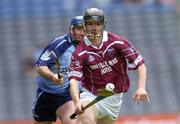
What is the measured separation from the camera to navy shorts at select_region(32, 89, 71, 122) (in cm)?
959

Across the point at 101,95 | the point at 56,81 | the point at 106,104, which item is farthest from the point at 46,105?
the point at 101,95

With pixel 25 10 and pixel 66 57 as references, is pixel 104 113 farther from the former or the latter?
pixel 25 10

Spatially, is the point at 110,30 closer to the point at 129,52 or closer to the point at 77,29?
the point at 77,29

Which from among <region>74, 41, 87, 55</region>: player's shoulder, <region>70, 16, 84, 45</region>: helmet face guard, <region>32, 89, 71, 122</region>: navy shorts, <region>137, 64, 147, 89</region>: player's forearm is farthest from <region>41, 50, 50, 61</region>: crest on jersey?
<region>137, 64, 147, 89</region>: player's forearm

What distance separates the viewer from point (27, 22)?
55.2 ft

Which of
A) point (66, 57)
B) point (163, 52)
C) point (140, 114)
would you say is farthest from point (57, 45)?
point (163, 52)

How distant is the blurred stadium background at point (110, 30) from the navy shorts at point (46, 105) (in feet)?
16.8

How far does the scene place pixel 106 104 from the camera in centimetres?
855

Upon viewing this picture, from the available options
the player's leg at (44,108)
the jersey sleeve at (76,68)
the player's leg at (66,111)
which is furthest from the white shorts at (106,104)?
the player's leg at (44,108)

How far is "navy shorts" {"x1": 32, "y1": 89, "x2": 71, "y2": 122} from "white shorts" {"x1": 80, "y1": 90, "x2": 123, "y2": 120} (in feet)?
3.36

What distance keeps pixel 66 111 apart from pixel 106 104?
35.0 inches

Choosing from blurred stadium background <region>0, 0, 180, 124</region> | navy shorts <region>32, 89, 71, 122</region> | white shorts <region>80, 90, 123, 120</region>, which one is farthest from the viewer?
blurred stadium background <region>0, 0, 180, 124</region>

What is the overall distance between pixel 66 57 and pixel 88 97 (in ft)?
3.26

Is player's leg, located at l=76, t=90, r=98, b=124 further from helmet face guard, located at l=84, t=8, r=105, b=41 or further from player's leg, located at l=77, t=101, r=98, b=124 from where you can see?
helmet face guard, located at l=84, t=8, r=105, b=41
